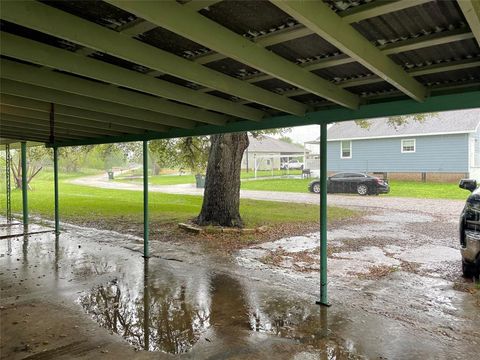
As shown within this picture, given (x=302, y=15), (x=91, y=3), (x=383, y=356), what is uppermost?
(x=91, y=3)

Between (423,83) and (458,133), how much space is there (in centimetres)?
1781

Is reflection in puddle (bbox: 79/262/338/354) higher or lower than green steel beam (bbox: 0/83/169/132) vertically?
lower

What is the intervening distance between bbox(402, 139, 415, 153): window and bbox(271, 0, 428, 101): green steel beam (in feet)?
62.0

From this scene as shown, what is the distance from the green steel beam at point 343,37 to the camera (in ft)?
5.61

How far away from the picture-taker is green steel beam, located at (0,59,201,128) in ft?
9.19

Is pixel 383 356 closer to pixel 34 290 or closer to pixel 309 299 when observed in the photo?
pixel 309 299

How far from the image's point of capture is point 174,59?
2.57 metres

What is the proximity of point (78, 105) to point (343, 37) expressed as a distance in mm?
2828

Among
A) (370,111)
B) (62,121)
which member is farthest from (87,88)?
(370,111)

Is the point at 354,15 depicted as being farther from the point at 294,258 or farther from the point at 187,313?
the point at 294,258

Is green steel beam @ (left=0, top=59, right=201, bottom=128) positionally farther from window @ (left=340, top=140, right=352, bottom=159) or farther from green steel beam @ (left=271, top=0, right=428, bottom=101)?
window @ (left=340, top=140, right=352, bottom=159)

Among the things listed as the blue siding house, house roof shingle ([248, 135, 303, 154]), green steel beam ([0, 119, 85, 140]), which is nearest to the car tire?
the blue siding house

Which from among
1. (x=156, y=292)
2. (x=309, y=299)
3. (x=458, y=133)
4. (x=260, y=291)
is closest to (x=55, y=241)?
(x=156, y=292)

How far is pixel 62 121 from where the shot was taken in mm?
5055
